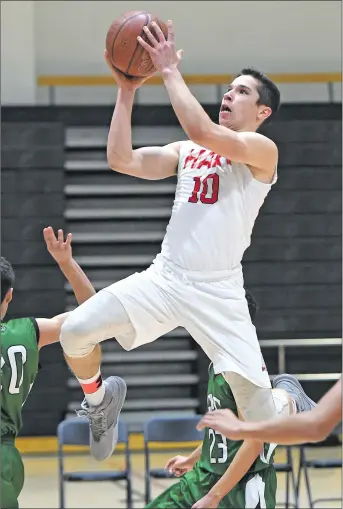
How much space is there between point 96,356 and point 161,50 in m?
1.49

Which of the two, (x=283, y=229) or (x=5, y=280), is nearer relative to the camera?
(x=5, y=280)

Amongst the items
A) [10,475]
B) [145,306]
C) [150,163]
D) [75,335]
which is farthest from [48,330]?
[150,163]

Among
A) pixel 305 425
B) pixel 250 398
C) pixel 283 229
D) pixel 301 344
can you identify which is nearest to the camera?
pixel 305 425

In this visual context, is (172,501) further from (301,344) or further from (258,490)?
(301,344)

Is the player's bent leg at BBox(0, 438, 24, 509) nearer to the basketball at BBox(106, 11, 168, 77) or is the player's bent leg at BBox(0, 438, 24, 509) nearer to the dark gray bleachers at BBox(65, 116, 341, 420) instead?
the basketball at BBox(106, 11, 168, 77)

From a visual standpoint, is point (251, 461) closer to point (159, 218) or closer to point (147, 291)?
point (147, 291)

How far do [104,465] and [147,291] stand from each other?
601 centimetres

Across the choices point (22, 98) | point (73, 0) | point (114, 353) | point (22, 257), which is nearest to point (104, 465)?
point (114, 353)

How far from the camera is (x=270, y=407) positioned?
391 centimetres

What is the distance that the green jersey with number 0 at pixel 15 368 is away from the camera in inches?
154

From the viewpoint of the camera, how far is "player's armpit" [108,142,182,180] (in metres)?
4.14

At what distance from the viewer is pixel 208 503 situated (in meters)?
3.77

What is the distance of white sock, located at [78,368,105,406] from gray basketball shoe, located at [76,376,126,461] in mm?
29

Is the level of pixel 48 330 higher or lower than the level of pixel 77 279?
lower
